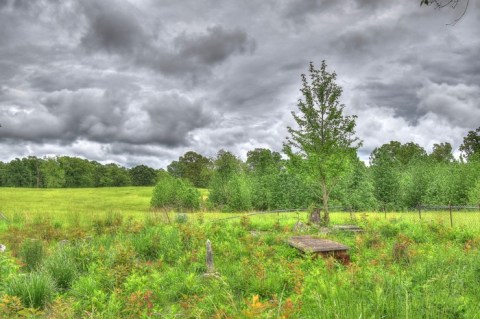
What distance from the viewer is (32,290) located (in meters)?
7.18

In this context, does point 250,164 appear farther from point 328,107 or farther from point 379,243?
point 379,243

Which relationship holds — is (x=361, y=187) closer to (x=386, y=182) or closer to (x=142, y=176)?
(x=386, y=182)

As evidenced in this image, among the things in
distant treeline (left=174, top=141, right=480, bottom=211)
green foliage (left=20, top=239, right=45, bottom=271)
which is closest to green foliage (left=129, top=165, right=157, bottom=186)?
distant treeline (left=174, top=141, right=480, bottom=211)

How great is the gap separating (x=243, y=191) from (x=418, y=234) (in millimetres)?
31186

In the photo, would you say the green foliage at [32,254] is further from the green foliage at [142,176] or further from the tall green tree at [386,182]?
the green foliage at [142,176]

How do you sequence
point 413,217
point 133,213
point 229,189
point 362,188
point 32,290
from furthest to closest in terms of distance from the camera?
point 229,189 < point 362,188 < point 133,213 < point 413,217 < point 32,290

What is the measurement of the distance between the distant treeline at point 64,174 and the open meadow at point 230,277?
83074 mm

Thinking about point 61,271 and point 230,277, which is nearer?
point 230,277

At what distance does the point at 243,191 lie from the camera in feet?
147

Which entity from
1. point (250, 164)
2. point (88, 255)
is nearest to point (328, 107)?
point (88, 255)

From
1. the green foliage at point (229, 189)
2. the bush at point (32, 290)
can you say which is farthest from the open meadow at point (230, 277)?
the green foliage at point (229, 189)

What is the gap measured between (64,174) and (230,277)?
9653cm

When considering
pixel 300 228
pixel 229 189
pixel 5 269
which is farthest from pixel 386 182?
pixel 5 269

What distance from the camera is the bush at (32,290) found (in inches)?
280
